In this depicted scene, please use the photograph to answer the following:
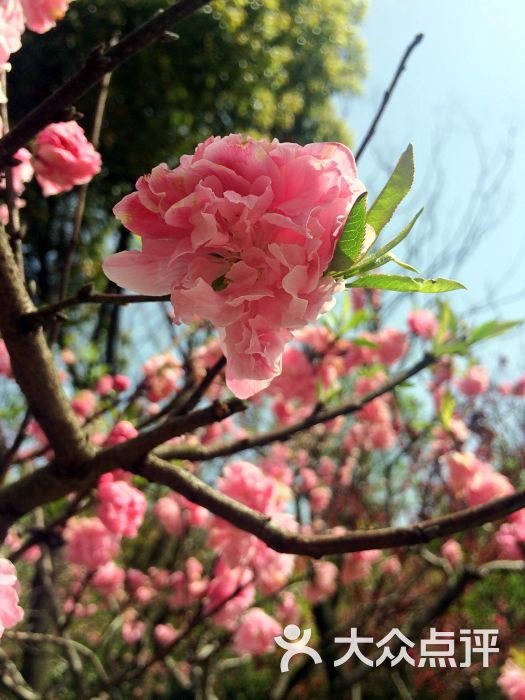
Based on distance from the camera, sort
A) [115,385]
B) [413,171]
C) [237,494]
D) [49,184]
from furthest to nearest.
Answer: [115,385] → [237,494] → [49,184] → [413,171]

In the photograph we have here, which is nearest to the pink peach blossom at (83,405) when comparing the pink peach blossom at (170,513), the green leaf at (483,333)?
the pink peach blossom at (170,513)

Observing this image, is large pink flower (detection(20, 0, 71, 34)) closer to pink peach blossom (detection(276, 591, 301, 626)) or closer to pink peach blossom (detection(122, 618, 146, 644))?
pink peach blossom (detection(276, 591, 301, 626))

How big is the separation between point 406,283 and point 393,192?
0.08 m

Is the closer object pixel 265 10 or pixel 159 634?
pixel 159 634

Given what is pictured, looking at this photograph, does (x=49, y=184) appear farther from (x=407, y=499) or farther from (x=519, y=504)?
(x=407, y=499)

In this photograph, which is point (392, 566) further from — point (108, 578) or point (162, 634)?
point (108, 578)

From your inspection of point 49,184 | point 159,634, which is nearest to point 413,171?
point 49,184

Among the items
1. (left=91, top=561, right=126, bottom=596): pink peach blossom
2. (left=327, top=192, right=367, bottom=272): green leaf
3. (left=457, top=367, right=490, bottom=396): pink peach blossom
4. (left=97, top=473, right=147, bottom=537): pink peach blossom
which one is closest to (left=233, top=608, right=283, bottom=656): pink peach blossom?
(left=91, top=561, right=126, bottom=596): pink peach blossom

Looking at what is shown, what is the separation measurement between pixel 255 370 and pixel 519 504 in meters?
0.39

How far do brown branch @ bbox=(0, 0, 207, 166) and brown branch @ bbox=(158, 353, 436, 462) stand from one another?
53 cm

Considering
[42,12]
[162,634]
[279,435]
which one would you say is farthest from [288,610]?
[42,12]

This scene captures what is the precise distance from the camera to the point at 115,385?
1.79 m

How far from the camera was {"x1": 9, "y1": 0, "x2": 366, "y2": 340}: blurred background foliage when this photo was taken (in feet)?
13.9

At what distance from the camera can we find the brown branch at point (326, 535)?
77 cm
